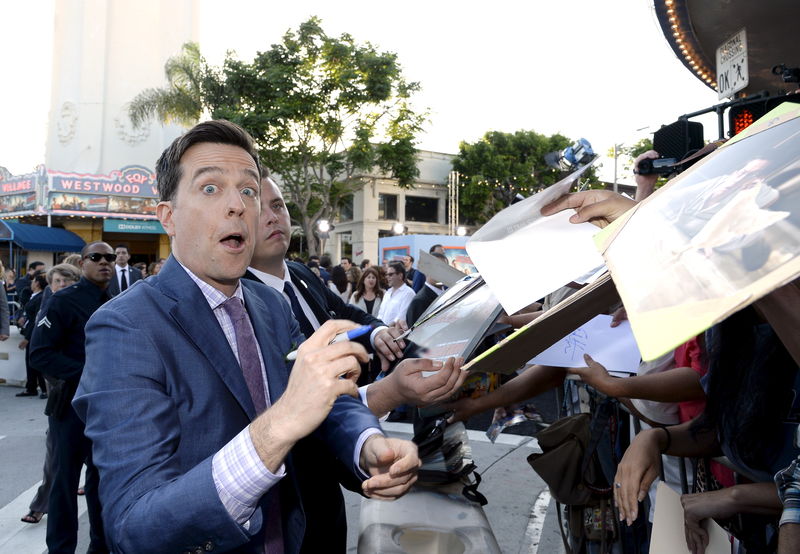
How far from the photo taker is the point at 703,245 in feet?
2.19

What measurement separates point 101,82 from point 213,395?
3686cm

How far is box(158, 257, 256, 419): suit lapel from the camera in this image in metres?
1.38

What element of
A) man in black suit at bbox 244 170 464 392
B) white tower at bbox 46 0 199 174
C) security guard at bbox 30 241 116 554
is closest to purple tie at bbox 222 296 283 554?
man in black suit at bbox 244 170 464 392

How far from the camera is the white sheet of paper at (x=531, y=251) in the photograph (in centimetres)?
119

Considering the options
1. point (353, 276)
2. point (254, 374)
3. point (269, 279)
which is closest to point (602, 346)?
point (254, 374)

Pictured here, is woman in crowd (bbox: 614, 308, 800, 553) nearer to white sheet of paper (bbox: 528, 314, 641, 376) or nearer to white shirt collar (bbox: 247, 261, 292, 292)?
white sheet of paper (bbox: 528, 314, 641, 376)

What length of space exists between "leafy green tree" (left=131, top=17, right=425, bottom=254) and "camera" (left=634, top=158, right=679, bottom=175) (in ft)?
69.7

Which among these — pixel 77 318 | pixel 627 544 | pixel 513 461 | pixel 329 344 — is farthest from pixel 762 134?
pixel 513 461

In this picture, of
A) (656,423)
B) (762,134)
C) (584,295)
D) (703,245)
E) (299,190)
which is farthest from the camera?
(299,190)

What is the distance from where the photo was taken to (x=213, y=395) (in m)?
1.34

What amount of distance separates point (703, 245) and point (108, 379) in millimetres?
1179

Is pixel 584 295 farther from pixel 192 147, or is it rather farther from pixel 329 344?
pixel 192 147

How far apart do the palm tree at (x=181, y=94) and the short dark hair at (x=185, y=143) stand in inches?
928

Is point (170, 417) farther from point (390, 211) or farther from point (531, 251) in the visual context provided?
point (390, 211)
